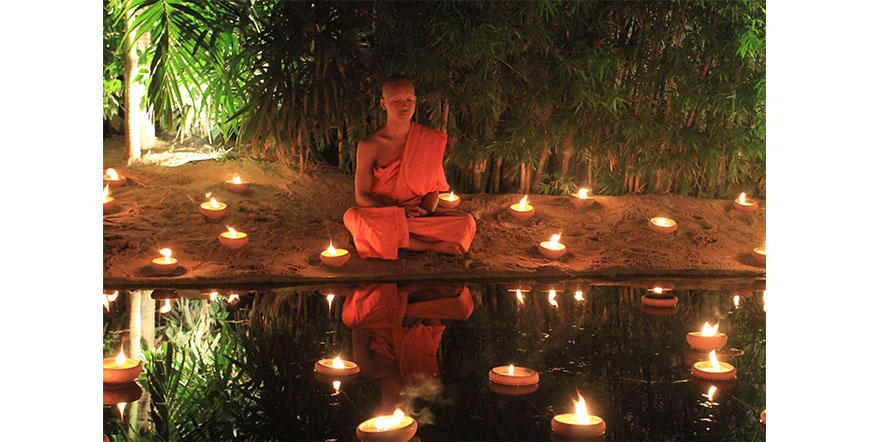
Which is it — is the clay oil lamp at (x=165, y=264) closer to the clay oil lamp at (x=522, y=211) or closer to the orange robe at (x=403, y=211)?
the orange robe at (x=403, y=211)

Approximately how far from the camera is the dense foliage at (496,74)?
4617 millimetres

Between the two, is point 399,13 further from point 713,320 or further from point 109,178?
point 713,320

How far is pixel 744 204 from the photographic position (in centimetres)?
516

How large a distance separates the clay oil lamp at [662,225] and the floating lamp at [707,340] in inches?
71.4

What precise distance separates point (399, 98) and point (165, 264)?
1.39 metres

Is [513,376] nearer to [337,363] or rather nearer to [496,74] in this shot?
[337,363]

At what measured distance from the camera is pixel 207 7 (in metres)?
4.77

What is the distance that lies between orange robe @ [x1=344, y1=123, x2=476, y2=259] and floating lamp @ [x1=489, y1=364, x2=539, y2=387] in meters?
1.73

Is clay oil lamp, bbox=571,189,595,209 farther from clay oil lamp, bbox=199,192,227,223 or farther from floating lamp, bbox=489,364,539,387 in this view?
floating lamp, bbox=489,364,539,387

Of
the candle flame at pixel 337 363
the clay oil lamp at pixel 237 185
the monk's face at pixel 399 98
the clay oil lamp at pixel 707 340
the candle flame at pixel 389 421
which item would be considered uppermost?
the monk's face at pixel 399 98

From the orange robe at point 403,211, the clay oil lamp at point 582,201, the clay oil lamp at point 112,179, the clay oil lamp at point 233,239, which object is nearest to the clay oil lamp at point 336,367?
the orange robe at point 403,211

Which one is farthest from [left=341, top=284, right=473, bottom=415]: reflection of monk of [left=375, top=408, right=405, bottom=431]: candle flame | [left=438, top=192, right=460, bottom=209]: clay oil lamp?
[left=438, top=192, right=460, bottom=209]: clay oil lamp

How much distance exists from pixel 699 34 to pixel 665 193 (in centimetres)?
108

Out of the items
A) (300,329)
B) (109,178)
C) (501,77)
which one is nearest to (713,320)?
(300,329)
